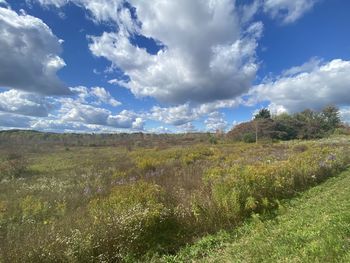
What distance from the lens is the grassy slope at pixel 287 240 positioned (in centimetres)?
476

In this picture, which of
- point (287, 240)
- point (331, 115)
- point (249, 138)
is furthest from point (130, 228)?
point (331, 115)

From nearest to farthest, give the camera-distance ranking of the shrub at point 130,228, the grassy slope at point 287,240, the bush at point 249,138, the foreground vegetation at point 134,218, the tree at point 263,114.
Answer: the grassy slope at point 287,240 → the foreground vegetation at point 134,218 → the shrub at point 130,228 → the bush at point 249,138 → the tree at point 263,114

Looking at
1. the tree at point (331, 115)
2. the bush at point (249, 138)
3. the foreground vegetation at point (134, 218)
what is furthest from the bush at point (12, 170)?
the tree at point (331, 115)

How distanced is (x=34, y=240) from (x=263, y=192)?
22.3ft

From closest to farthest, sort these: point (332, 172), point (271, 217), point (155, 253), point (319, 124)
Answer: point (155, 253)
point (271, 217)
point (332, 172)
point (319, 124)

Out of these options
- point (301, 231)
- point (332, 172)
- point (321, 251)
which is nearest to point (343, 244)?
point (321, 251)

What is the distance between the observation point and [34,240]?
5.65 m

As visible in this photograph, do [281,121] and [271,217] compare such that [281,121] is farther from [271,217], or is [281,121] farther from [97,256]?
[97,256]

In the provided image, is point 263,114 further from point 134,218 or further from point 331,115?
point 134,218

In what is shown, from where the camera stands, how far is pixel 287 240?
18.4ft

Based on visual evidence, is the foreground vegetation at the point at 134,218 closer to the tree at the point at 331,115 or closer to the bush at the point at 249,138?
the bush at the point at 249,138

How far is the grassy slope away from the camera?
4.76 metres

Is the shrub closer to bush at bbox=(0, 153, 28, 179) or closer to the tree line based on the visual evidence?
bush at bbox=(0, 153, 28, 179)

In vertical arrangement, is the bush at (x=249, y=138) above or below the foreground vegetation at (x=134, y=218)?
above
